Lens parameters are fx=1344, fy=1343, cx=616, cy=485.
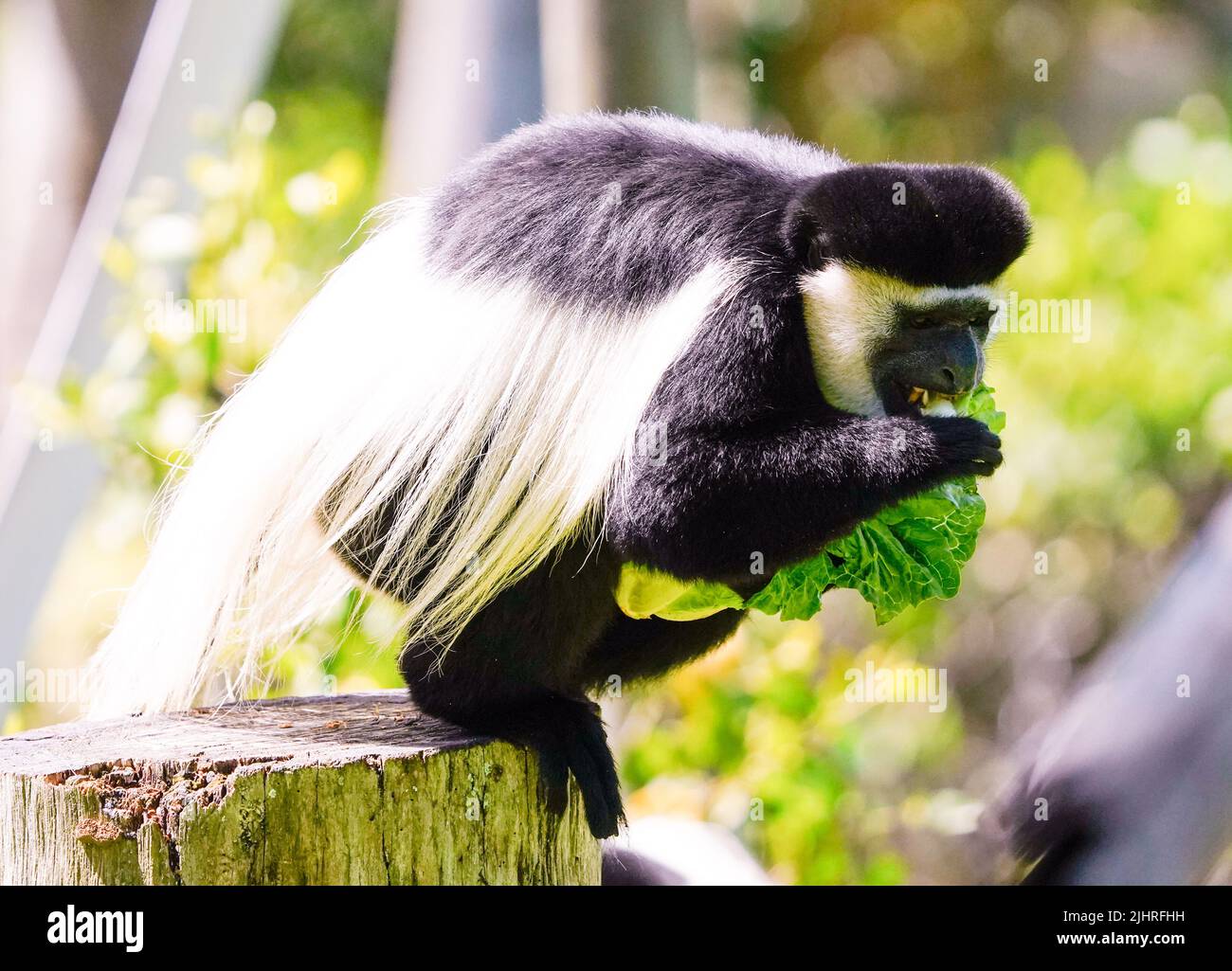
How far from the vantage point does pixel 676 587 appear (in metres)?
2.45

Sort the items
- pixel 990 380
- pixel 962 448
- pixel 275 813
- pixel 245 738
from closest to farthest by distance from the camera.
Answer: pixel 275 813 < pixel 962 448 < pixel 245 738 < pixel 990 380

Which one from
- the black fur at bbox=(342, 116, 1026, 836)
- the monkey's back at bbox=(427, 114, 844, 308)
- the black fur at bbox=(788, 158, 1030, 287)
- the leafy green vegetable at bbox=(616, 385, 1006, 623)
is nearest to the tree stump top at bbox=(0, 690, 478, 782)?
the black fur at bbox=(342, 116, 1026, 836)

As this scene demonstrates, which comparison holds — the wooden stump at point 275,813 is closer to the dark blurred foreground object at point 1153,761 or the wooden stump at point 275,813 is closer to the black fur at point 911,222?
the dark blurred foreground object at point 1153,761

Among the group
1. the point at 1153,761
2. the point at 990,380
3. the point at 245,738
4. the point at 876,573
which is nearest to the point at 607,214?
the point at 876,573

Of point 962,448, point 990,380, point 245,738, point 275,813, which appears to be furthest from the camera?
point 990,380

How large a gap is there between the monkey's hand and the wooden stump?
0.86 m

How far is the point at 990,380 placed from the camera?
16.8 ft

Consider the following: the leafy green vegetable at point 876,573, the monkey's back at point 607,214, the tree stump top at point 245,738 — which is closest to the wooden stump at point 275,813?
the tree stump top at point 245,738

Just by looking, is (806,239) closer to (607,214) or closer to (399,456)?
(607,214)

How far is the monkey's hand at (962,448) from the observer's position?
222cm

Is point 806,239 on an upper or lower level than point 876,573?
upper

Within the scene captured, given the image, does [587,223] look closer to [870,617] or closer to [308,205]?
[308,205]

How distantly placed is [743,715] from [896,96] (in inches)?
182

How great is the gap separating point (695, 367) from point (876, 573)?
1.78 feet
